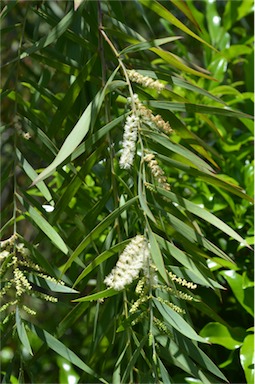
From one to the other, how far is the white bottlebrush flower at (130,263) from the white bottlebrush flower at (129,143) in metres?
0.09

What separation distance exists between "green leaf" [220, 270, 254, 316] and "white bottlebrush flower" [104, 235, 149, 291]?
1.27 ft

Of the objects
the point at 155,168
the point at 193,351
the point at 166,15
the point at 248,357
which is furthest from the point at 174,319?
the point at 166,15

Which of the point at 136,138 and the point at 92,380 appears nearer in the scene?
the point at 136,138

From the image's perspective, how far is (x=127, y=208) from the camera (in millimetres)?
757

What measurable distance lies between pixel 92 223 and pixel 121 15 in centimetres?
33

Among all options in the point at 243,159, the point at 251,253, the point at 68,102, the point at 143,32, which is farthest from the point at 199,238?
the point at 143,32

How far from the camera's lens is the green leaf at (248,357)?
916 millimetres

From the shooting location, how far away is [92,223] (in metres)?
0.91

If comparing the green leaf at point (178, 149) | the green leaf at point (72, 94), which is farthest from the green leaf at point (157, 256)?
the green leaf at point (72, 94)

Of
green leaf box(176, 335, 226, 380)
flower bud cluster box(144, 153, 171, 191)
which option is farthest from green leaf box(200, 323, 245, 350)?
flower bud cluster box(144, 153, 171, 191)

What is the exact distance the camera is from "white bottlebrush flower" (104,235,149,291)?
66cm

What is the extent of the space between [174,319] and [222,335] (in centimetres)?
33

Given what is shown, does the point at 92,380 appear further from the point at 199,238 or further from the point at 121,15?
the point at 121,15

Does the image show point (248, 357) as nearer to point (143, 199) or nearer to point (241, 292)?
point (241, 292)
